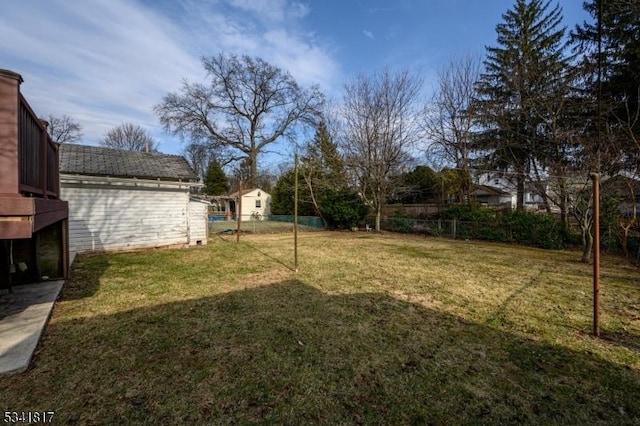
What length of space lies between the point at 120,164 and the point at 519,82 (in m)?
17.3

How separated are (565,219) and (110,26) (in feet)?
54.2

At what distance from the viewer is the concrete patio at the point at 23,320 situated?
2.62m

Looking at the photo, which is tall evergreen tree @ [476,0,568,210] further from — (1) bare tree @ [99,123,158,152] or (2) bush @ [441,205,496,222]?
(1) bare tree @ [99,123,158,152]

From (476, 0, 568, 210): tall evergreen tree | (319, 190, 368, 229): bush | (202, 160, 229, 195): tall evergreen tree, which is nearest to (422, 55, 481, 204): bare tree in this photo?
(476, 0, 568, 210): tall evergreen tree

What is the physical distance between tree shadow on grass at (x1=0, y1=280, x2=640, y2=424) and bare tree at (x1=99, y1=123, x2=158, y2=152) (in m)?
33.5

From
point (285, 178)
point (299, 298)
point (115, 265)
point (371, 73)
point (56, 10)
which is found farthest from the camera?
point (285, 178)

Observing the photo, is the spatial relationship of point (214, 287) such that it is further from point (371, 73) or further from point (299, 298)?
point (371, 73)

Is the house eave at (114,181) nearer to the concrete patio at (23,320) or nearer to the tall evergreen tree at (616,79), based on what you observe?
the concrete patio at (23,320)

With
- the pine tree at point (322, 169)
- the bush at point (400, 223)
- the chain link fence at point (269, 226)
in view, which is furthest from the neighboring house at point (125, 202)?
the bush at point (400, 223)

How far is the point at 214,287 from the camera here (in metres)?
5.27

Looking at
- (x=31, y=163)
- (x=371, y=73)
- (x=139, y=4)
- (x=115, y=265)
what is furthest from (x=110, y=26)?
(x=371, y=73)

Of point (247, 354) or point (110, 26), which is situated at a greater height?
point (110, 26)

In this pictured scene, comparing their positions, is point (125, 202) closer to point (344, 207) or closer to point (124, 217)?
point (124, 217)

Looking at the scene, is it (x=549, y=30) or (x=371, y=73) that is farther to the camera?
(x=371, y=73)
